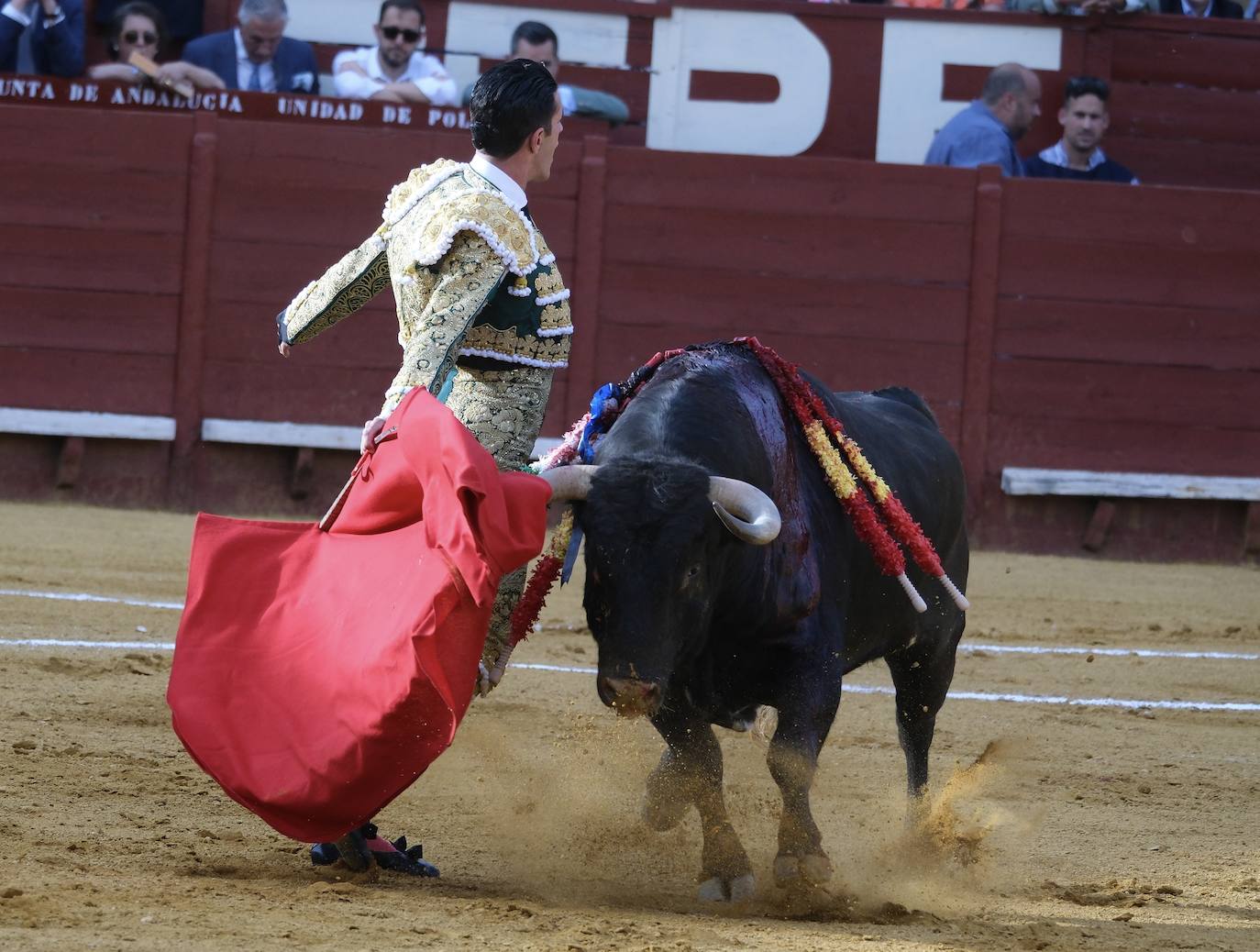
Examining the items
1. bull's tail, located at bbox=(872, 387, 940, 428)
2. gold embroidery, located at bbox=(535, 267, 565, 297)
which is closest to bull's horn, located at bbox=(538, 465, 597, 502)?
gold embroidery, located at bbox=(535, 267, 565, 297)

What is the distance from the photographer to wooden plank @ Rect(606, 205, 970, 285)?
779 centimetres

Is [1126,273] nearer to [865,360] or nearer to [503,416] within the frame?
[865,360]

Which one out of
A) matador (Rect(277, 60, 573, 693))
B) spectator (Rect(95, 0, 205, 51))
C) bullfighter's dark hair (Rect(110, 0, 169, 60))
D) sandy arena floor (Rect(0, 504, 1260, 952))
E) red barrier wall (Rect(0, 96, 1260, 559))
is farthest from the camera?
spectator (Rect(95, 0, 205, 51))

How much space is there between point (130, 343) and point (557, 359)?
4.90 m

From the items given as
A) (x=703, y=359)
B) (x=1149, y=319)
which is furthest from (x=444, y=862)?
(x=1149, y=319)

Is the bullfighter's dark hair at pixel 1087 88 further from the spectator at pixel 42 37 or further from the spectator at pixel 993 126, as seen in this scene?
the spectator at pixel 42 37

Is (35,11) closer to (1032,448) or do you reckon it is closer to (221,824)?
(1032,448)

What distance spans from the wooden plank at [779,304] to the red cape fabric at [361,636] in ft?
15.9

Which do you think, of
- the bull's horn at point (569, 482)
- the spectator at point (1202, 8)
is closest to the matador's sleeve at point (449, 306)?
the bull's horn at point (569, 482)

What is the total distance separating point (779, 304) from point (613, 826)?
4659 mm

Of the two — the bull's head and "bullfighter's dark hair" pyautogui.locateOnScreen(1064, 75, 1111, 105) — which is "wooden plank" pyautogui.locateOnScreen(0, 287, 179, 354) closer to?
"bullfighter's dark hair" pyautogui.locateOnScreen(1064, 75, 1111, 105)

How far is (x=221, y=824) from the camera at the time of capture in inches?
131

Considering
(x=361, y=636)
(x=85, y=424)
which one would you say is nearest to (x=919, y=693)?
(x=361, y=636)

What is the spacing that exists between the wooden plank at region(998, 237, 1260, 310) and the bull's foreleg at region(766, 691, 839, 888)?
5.11 metres
